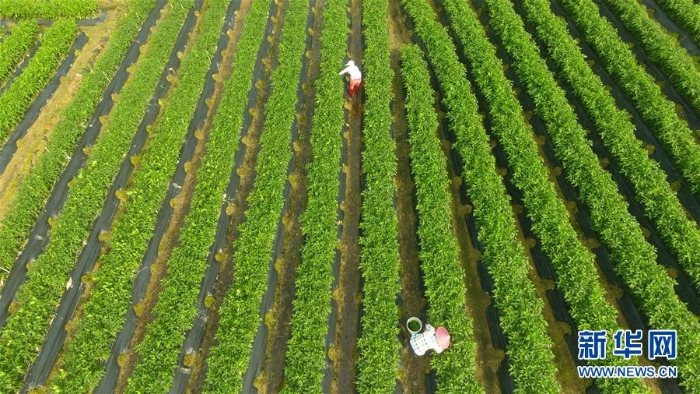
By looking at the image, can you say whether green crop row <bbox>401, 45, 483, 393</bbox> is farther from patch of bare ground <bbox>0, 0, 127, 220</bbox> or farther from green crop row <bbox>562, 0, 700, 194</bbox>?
patch of bare ground <bbox>0, 0, 127, 220</bbox>

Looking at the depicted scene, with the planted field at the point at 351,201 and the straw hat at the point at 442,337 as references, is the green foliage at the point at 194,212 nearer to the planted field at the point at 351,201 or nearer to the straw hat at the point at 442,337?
the planted field at the point at 351,201

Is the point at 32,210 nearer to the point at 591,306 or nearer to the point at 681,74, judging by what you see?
the point at 591,306

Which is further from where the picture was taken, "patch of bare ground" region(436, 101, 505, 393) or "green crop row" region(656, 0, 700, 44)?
"green crop row" region(656, 0, 700, 44)

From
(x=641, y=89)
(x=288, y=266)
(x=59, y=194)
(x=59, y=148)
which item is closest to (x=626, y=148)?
(x=641, y=89)

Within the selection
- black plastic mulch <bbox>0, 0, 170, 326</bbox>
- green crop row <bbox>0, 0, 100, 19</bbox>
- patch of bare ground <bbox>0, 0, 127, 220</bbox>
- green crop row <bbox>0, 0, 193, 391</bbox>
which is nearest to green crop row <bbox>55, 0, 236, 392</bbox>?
green crop row <bbox>0, 0, 193, 391</bbox>

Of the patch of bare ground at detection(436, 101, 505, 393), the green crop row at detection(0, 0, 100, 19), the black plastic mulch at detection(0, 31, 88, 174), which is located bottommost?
the patch of bare ground at detection(436, 101, 505, 393)

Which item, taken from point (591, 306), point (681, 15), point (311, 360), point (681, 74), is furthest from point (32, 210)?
point (681, 15)

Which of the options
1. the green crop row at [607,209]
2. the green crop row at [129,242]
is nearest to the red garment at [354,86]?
the green crop row at [129,242]
